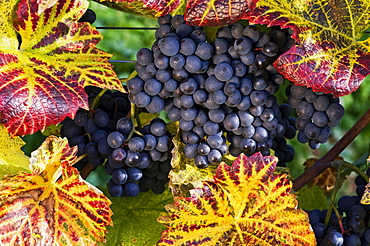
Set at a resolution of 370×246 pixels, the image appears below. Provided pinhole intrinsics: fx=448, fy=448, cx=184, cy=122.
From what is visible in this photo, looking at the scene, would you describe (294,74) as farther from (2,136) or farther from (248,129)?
(2,136)

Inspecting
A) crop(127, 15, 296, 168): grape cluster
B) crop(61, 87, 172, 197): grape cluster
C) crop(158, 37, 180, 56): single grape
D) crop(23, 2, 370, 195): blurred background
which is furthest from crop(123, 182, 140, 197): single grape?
crop(23, 2, 370, 195): blurred background

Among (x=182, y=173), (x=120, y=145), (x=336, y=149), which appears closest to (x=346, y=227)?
(x=336, y=149)

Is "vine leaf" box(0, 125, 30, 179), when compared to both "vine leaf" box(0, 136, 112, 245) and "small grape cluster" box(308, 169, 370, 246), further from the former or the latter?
"small grape cluster" box(308, 169, 370, 246)

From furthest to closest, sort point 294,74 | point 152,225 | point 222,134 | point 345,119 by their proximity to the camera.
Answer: point 345,119 → point 152,225 → point 222,134 → point 294,74

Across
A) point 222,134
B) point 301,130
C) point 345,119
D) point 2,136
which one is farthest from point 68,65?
point 345,119

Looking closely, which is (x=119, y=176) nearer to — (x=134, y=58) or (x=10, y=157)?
(x=10, y=157)

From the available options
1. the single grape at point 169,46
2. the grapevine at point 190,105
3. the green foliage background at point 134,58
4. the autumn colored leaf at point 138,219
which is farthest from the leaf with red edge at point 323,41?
the green foliage background at point 134,58
